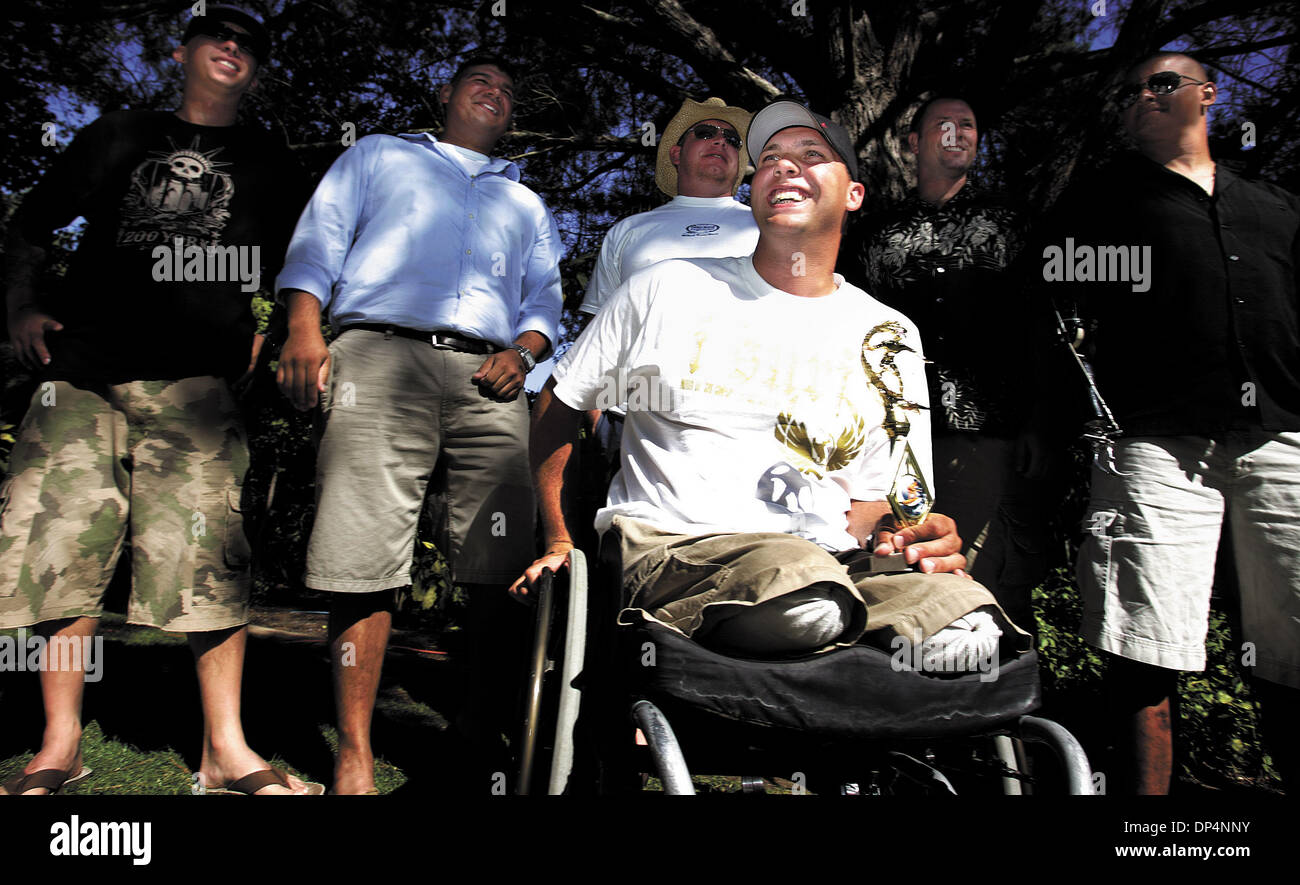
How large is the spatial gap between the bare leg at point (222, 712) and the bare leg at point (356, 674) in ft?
0.70

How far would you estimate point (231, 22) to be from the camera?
2598 mm

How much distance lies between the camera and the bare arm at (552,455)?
6.69 ft

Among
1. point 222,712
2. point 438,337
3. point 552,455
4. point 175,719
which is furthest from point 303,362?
point 175,719

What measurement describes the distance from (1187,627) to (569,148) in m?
4.59

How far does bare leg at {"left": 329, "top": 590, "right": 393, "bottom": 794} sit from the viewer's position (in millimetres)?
2303

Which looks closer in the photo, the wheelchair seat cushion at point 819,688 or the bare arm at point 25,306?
the wheelchair seat cushion at point 819,688

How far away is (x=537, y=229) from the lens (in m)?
2.94

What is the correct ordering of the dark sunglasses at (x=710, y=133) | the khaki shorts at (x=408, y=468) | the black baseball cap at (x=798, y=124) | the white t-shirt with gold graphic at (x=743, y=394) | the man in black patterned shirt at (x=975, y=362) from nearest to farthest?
the white t-shirt with gold graphic at (x=743, y=394) → the black baseball cap at (x=798, y=124) → the khaki shorts at (x=408, y=468) → the man in black patterned shirt at (x=975, y=362) → the dark sunglasses at (x=710, y=133)

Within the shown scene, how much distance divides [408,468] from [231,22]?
4.60 feet

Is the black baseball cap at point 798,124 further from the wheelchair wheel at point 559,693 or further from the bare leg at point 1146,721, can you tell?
the bare leg at point 1146,721

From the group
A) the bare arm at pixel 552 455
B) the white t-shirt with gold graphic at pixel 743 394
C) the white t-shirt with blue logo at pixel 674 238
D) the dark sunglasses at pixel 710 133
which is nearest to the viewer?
Answer: the white t-shirt with gold graphic at pixel 743 394

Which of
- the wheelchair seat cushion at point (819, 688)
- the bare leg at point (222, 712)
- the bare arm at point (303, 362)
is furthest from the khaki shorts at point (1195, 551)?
the bare leg at point (222, 712)

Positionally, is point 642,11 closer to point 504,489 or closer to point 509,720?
point 504,489
